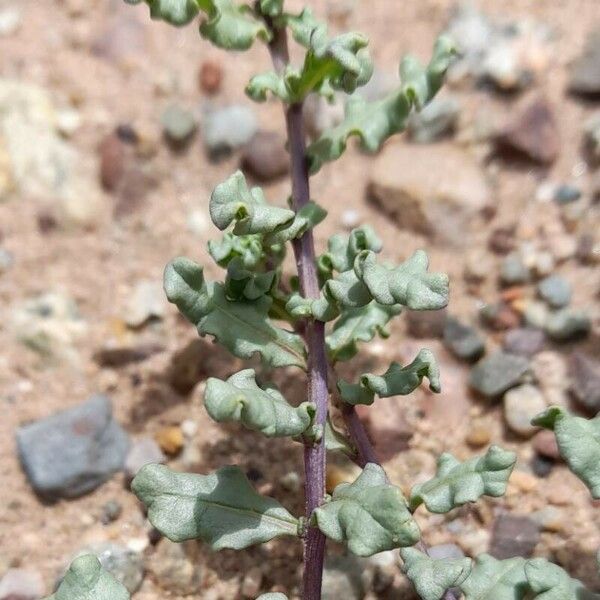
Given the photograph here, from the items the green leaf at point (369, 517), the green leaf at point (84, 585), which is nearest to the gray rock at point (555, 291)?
the green leaf at point (369, 517)

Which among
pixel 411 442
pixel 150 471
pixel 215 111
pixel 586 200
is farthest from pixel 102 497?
pixel 586 200

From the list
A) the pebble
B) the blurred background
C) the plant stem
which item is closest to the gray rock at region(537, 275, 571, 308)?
the blurred background

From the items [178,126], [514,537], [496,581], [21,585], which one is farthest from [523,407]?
[178,126]

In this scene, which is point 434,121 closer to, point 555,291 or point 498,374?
point 555,291

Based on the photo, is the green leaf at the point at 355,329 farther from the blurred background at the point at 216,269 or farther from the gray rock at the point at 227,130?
the gray rock at the point at 227,130

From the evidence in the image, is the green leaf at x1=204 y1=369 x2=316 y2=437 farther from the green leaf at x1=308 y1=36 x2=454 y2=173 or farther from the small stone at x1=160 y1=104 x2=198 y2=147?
the small stone at x1=160 y1=104 x2=198 y2=147

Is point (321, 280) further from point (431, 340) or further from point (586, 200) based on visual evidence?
point (586, 200)
